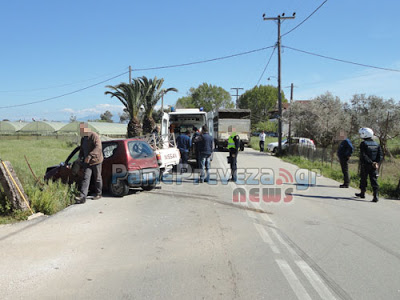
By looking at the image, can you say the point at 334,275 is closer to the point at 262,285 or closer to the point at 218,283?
the point at 262,285

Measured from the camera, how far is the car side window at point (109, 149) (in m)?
8.56

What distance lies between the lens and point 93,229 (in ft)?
18.6

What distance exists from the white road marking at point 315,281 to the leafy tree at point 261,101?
80.6 meters

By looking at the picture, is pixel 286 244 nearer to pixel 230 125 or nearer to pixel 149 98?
pixel 230 125

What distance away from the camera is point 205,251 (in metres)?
4.62

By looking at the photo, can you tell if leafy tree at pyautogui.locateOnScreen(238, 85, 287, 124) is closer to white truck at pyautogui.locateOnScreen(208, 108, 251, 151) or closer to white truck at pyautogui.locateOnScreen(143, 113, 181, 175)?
white truck at pyautogui.locateOnScreen(208, 108, 251, 151)

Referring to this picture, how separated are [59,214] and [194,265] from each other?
3.63m

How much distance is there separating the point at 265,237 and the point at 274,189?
441 cm

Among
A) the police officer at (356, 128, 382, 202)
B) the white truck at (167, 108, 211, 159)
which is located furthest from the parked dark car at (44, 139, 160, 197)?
the white truck at (167, 108, 211, 159)

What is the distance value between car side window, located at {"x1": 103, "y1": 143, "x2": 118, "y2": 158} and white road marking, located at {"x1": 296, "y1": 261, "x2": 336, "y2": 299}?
5.69 metres

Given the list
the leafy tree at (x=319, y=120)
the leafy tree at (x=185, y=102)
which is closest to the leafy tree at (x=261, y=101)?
the leafy tree at (x=185, y=102)

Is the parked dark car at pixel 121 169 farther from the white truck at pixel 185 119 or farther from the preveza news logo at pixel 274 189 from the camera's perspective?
the white truck at pixel 185 119

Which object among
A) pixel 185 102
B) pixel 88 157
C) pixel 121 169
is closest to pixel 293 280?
pixel 88 157

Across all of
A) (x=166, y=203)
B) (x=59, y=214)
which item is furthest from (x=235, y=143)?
(x=59, y=214)
